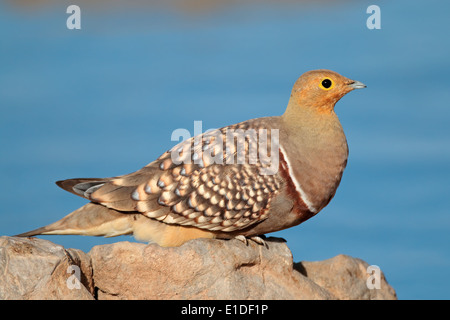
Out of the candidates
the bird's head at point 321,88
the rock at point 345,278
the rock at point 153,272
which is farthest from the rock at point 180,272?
the bird's head at point 321,88

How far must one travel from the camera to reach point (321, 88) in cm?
721

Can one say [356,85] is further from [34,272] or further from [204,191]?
[34,272]

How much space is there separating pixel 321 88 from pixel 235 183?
4.02 ft

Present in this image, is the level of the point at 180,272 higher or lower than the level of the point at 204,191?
lower

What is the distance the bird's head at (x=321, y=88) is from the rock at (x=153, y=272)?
56.6 inches

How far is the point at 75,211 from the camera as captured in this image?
7262 mm

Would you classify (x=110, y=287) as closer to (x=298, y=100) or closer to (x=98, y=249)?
(x=98, y=249)

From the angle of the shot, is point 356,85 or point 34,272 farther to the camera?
point 356,85

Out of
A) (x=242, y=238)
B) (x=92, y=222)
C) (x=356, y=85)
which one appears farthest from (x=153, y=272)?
(x=356, y=85)

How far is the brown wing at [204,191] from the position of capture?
275 inches

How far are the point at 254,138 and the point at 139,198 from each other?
3.98 ft

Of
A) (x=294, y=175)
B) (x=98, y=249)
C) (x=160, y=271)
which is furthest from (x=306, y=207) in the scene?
(x=98, y=249)

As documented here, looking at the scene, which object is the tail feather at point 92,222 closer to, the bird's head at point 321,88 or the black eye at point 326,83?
the bird's head at point 321,88

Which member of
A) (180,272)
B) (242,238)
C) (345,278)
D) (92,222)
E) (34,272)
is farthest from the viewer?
(345,278)
